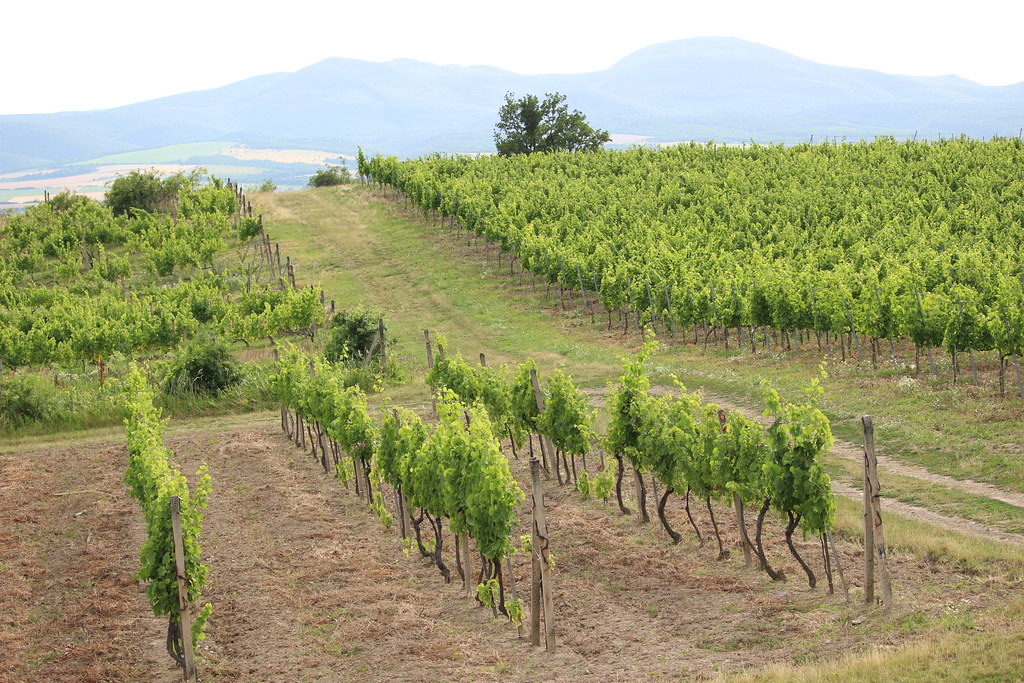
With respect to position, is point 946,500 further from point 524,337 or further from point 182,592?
point 524,337

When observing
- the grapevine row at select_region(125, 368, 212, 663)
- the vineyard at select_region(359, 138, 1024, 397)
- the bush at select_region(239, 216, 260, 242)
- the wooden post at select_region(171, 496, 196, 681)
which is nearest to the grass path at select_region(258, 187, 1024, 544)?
the vineyard at select_region(359, 138, 1024, 397)

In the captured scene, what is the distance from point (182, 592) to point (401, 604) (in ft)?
9.54

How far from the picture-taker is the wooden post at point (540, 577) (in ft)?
36.2

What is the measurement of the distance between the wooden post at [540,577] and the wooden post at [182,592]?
3.90 m

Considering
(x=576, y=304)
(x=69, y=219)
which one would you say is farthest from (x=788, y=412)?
(x=69, y=219)

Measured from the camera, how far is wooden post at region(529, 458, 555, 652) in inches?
435

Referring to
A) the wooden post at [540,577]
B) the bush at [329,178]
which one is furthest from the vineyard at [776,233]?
the wooden post at [540,577]

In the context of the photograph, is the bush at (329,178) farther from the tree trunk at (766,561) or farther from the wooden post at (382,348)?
the tree trunk at (766,561)

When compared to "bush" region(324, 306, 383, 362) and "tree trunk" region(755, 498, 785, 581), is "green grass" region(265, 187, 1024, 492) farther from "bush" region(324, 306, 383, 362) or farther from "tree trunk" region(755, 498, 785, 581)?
"bush" region(324, 306, 383, 362)

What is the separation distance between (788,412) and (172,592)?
762 centimetres

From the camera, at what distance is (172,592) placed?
1120 cm

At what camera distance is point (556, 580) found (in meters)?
13.1

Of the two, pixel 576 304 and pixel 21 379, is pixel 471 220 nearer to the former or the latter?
pixel 576 304

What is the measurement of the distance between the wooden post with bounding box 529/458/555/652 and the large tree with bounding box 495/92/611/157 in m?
70.0
